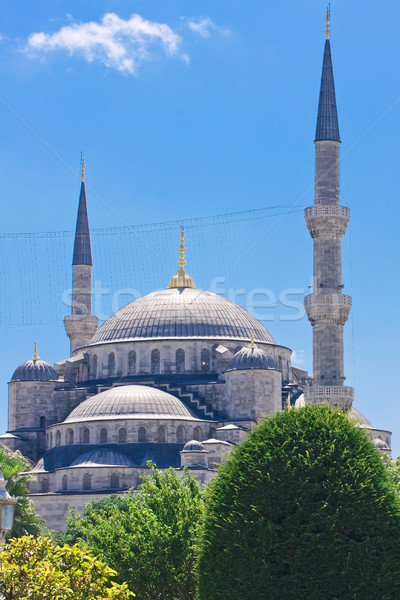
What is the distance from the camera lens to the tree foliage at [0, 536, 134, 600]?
59.9ft

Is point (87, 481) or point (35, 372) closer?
point (87, 481)

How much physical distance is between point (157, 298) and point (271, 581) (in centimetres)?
4541

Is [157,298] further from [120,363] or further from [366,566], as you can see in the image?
[366,566]

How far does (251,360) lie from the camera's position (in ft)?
189

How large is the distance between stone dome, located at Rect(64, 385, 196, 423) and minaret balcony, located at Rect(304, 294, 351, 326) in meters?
7.89

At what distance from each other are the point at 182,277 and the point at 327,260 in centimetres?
1623

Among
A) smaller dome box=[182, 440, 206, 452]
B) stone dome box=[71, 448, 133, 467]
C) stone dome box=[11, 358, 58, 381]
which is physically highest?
stone dome box=[11, 358, 58, 381]

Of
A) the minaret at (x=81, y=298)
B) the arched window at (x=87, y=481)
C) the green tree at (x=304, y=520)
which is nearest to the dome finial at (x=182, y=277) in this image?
the minaret at (x=81, y=298)

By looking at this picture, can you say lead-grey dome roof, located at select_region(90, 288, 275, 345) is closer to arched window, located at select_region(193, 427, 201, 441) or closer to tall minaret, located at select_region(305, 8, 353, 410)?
arched window, located at select_region(193, 427, 201, 441)

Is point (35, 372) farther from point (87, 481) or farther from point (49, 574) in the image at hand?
point (49, 574)

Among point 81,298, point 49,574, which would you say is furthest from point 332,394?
point 49,574

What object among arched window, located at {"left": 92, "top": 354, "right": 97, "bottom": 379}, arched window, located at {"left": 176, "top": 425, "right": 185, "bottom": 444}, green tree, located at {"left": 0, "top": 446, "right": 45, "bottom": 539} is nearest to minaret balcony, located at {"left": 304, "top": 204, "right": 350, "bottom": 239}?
arched window, located at {"left": 176, "top": 425, "right": 185, "bottom": 444}

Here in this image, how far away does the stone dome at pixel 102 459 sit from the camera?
175 feet

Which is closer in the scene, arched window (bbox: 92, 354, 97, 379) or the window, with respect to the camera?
the window
